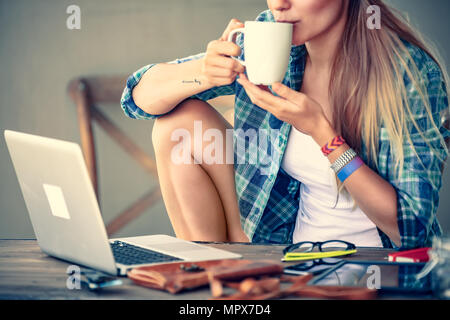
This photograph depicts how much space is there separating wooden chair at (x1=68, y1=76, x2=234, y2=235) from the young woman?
124 centimetres

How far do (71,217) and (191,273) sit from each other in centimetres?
20

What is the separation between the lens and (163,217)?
114 inches

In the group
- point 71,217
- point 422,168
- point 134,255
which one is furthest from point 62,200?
point 422,168

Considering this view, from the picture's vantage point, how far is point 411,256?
2.87 ft

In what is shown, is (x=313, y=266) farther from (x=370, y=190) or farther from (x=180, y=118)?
(x=180, y=118)

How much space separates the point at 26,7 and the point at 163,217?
1.20 metres

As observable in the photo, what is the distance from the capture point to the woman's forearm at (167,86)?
1.41 m

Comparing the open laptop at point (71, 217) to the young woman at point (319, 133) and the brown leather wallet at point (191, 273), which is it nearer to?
the brown leather wallet at point (191, 273)

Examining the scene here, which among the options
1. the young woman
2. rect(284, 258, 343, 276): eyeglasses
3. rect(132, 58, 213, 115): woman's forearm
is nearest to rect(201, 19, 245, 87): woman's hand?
the young woman

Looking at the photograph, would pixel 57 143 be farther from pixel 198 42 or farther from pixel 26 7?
pixel 26 7

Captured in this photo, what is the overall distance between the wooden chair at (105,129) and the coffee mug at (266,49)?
1696 millimetres

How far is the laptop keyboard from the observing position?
0.87 meters

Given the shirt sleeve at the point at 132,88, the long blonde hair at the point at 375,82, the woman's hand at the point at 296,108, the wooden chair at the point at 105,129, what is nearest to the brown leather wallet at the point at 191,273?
the woman's hand at the point at 296,108
